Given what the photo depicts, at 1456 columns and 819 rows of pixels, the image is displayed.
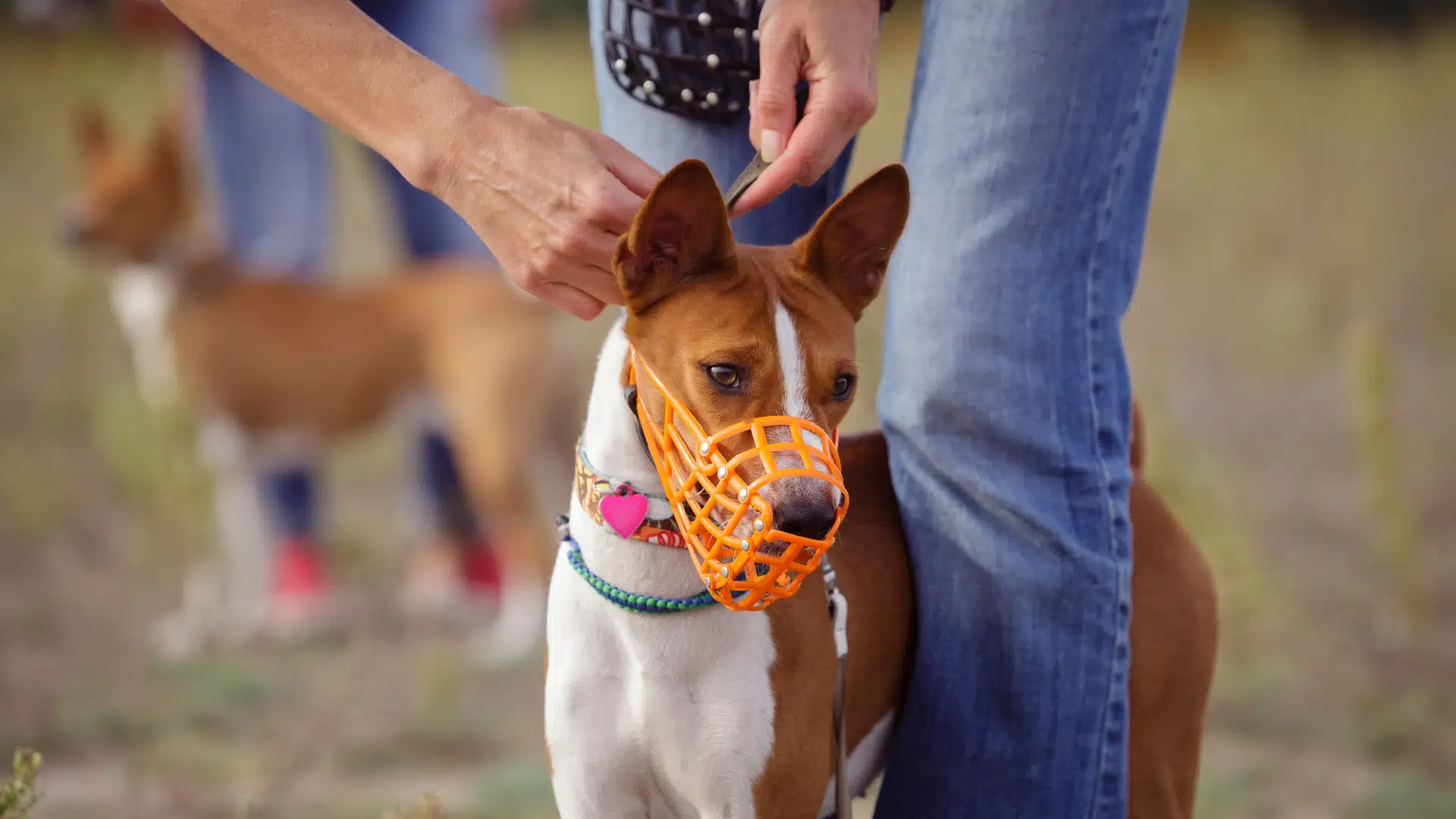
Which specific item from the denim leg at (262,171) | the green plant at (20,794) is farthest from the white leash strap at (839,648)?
the denim leg at (262,171)

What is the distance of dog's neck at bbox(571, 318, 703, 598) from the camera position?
1.48 metres

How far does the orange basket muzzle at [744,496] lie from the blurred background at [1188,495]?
5.12 ft

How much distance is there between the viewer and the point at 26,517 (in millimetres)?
4359

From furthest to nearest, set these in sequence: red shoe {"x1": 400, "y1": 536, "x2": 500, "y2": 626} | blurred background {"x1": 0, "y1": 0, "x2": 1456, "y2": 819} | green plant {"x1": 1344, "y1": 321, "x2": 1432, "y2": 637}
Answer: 1. red shoe {"x1": 400, "y1": 536, "x2": 500, "y2": 626}
2. green plant {"x1": 1344, "y1": 321, "x2": 1432, "y2": 637}
3. blurred background {"x1": 0, "y1": 0, "x2": 1456, "y2": 819}

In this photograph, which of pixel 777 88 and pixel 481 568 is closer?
pixel 777 88

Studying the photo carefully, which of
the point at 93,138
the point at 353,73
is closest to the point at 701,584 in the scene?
the point at 353,73

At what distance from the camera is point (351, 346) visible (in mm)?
4266

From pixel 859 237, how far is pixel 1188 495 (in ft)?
7.66

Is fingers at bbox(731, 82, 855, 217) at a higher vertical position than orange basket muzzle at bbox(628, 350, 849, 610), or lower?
higher

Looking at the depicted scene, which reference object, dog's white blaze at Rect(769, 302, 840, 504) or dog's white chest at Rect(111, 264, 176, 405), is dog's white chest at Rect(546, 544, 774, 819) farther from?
dog's white chest at Rect(111, 264, 176, 405)

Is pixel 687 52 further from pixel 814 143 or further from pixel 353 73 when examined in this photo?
pixel 353 73

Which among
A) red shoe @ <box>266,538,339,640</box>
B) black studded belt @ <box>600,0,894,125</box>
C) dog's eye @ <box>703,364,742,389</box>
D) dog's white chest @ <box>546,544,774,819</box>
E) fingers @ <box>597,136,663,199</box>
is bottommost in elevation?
red shoe @ <box>266,538,339,640</box>

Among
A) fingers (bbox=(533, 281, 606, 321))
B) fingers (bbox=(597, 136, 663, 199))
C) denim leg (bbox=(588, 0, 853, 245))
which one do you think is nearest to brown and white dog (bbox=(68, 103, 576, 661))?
denim leg (bbox=(588, 0, 853, 245))

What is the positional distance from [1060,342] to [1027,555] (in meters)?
0.25
